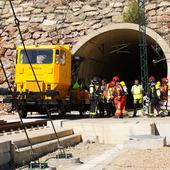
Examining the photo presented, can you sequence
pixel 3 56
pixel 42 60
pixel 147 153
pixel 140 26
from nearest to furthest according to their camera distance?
pixel 147 153
pixel 42 60
pixel 140 26
pixel 3 56

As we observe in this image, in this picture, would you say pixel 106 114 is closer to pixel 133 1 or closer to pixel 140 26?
pixel 140 26

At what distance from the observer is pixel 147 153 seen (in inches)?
423

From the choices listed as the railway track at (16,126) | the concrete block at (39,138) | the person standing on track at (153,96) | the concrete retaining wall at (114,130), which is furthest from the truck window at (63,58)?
the concrete block at (39,138)

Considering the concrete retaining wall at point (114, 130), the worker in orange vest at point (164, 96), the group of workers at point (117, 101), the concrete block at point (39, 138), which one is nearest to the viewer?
the concrete block at point (39, 138)

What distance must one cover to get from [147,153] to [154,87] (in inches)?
311

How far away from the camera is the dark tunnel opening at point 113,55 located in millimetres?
25047

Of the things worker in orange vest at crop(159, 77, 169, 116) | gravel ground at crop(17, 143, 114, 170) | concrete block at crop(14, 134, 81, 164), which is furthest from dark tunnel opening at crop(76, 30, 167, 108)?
gravel ground at crop(17, 143, 114, 170)

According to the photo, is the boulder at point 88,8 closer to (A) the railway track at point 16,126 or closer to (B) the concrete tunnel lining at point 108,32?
(B) the concrete tunnel lining at point 108,32

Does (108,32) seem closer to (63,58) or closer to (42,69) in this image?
(63,58)

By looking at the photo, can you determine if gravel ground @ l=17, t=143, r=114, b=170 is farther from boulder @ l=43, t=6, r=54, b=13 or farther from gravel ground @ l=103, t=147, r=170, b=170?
boulder @ l=43, t=6, r=54, b=13

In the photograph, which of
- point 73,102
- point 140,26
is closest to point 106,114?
point 73,102

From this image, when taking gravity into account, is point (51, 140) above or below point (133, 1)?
below

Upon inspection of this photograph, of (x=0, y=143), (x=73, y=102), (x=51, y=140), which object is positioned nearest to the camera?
(x=0, y=143)

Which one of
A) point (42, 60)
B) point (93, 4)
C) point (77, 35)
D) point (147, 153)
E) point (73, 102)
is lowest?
point (147, 153)
